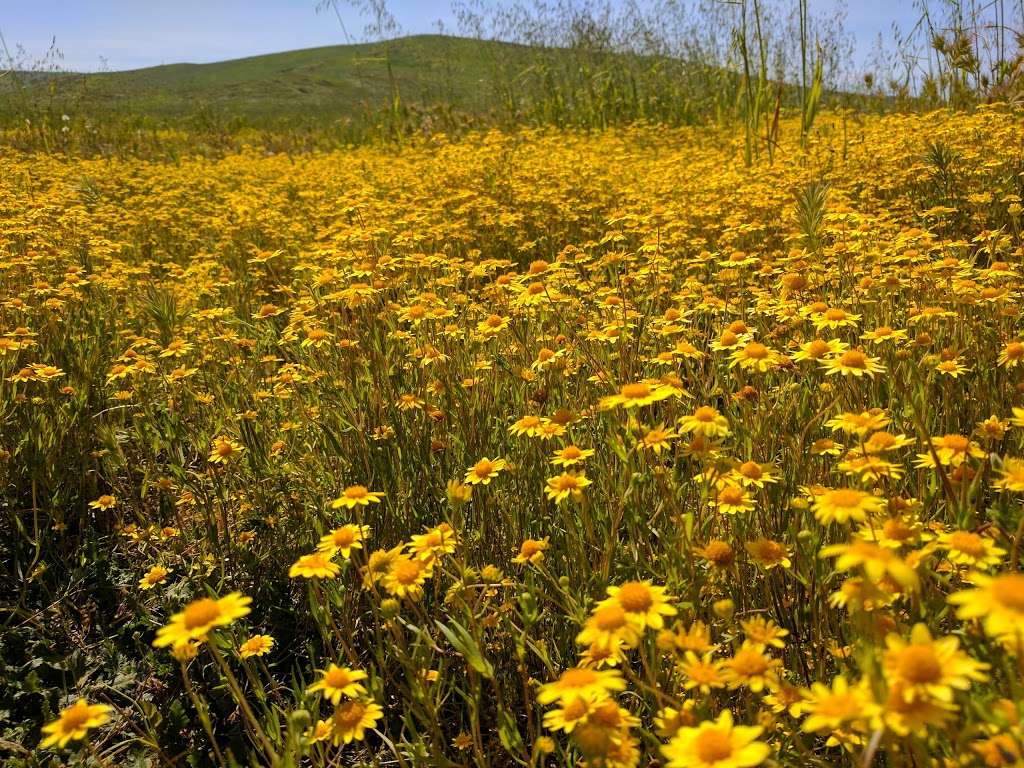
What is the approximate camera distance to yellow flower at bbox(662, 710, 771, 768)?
0.80 meters

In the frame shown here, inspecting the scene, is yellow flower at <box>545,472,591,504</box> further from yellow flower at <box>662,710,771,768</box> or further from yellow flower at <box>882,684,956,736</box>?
yellow flower at <box>882,684,956,736</box>

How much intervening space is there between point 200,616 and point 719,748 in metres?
0.77

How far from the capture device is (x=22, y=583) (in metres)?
2.11

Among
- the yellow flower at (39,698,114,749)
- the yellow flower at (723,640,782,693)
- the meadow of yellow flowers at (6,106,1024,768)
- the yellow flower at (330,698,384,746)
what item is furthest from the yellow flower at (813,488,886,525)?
the yellow flower at (39,698,114,749)

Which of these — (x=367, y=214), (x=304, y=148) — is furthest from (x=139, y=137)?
(x=367, y=214)

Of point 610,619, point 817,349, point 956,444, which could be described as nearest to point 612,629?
point 610,619

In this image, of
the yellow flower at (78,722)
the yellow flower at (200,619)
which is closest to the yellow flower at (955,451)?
the yellow flower at (200,619)

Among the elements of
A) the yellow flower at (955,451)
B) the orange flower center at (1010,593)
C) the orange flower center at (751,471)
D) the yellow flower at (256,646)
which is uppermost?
the orange flower center at (1010,593)

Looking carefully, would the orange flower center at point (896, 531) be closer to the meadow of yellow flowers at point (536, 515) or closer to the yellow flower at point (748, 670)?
the meadow of yellow flowers at point (536, 515)

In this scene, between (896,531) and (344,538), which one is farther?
(344,538)

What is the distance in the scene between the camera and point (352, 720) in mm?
1150

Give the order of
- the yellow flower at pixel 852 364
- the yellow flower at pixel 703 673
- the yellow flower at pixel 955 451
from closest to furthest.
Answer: the yellow flower at pixel 703 673 → the yellow flower at pixel 955 451 → the yellow flower at pixel 852 364

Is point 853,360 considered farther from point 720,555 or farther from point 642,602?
point 642,602

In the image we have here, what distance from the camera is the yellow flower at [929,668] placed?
75cm
